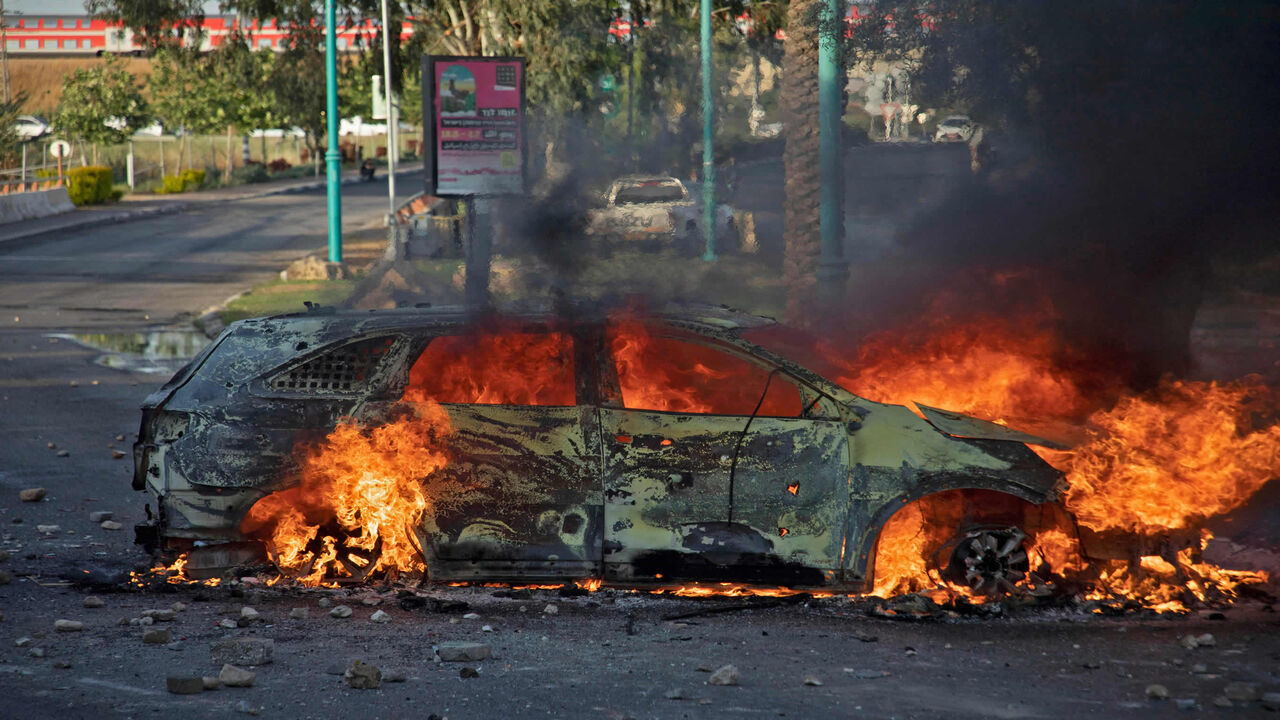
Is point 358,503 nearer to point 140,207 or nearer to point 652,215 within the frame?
point 652,215

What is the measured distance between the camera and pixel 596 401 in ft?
20.9

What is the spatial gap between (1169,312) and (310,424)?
689cm

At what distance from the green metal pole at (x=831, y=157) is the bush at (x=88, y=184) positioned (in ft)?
122

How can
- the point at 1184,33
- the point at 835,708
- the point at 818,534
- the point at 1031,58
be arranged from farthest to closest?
the point at 1031,58 < the point at 1184,33 < the point at 818,534 < the point at 835,708

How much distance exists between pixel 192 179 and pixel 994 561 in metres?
55.0

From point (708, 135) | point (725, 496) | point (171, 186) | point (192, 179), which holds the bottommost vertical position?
point (725, 496)

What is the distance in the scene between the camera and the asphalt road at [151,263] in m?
20.0

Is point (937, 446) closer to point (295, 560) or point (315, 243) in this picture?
point (295, 560)

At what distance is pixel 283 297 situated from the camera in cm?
2134

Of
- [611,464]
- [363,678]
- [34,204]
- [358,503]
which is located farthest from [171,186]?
[363,678]

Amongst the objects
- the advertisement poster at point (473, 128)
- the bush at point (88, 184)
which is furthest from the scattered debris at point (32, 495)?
the bush at point (88, 184)

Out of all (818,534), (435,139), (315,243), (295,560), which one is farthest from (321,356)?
(315,243)

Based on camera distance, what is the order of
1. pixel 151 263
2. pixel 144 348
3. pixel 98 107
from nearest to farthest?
pixel 144 348
pixel 151 263
pixel 98 107

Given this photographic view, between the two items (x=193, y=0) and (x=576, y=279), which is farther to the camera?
(x=193, y=0)
